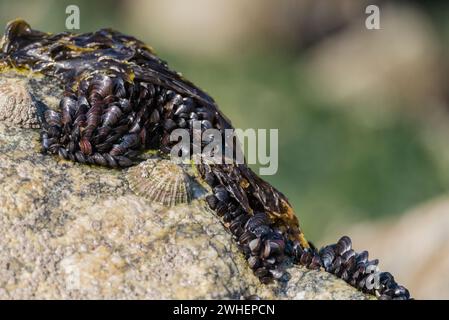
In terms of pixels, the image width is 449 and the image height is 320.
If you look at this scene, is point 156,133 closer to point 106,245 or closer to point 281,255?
point 106,245

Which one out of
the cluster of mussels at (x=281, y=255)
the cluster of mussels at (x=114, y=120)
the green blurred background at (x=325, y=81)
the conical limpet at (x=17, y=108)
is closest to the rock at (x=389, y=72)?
the green blurred background at (x=325, y=81)

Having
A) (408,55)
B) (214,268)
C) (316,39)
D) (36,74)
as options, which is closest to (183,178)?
(214,268)

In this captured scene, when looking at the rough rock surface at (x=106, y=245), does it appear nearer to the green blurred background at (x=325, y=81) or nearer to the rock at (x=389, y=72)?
the green blurred background at (x=325, y=81)

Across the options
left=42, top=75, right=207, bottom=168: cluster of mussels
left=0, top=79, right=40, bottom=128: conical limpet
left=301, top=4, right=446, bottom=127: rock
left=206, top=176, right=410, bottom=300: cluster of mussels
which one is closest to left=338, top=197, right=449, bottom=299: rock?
left=206, top=176, right=410, bottom=300: cluster of mussels

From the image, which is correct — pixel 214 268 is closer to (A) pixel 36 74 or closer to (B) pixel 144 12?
(A) pixel 36 74

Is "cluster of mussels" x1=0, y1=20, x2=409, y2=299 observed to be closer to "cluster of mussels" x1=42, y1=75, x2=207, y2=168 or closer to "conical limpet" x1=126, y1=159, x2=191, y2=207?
"cluster of mussels" x1=42, y1=75, x2=207, y2=168
